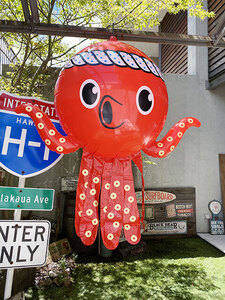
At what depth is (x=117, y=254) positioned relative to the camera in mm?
4691

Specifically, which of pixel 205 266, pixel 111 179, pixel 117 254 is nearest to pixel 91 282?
pixel 117 254

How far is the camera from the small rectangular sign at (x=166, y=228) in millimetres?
5746

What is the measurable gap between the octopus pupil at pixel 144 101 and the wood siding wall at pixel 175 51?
6.71 m

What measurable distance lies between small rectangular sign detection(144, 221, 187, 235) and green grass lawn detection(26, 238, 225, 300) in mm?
737

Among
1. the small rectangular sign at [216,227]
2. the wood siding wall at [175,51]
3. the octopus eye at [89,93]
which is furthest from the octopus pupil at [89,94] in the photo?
the wood siding wall at [175,51]

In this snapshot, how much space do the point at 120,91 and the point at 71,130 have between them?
35cm

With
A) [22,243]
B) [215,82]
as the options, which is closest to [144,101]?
[22,243]

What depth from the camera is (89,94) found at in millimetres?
1231

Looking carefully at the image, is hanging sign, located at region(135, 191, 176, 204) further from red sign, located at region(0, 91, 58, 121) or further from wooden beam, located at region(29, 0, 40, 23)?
wooden beam, located at region(29, 0, 40, 23)

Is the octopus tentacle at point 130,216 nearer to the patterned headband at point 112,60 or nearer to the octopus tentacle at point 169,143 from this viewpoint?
the octopus tentacle at point 169,143

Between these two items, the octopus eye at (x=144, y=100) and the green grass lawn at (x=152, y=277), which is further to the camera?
the green grass lawn at (x=152, y=277)

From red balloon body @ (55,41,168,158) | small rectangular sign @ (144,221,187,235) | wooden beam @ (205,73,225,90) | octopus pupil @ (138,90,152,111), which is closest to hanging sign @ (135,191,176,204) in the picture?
small rectangular sign @ (144,221,187,235)

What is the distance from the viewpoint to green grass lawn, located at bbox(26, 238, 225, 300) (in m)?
3.25

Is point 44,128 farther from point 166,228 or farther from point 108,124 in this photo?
point 166,228
